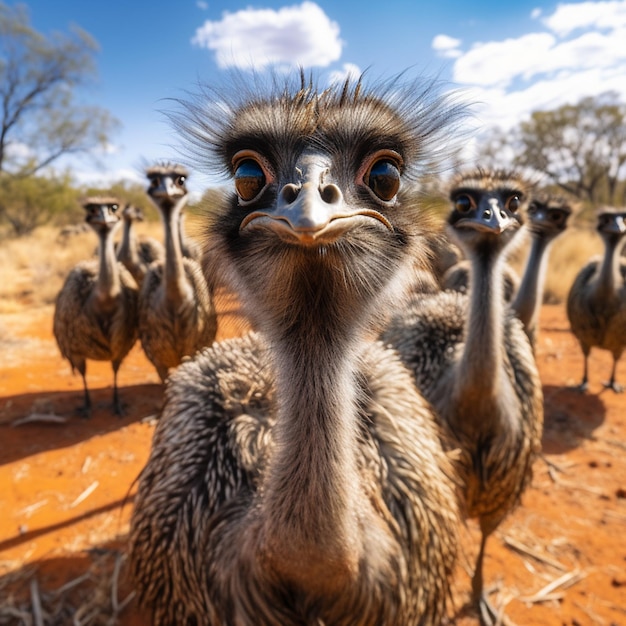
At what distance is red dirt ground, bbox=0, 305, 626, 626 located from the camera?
318cm

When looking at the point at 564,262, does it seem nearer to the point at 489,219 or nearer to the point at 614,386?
the point at 614,386

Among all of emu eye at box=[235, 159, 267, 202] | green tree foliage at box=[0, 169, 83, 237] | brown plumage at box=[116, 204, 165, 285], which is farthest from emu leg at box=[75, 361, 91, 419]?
green tree foliage at box=[0, 169, 83, 237]

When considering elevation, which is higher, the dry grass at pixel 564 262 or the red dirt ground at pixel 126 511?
the dry grass at pixel 564 262

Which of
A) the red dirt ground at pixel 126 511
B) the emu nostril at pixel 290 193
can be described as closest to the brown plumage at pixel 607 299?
the red dirt ground at pixel 126 511

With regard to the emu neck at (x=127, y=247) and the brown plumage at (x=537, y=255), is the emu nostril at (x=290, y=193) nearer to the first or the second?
the brown plumage at (x=537, y=255)

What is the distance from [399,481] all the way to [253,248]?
1080 mm

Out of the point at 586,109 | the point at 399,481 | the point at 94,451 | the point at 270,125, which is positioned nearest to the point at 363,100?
the point at 270,125

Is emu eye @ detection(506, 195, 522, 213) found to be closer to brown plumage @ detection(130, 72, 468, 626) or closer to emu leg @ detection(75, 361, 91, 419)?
brown plumage @ detection(130, 72, 468, 626)

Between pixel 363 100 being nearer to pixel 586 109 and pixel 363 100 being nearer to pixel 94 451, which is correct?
pixel 94 451

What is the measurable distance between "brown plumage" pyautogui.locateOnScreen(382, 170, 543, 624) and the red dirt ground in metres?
0.63

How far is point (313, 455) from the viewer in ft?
4.09

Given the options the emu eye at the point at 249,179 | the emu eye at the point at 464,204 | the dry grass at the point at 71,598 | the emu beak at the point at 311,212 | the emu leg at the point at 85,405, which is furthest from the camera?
the emu leg at the point at 85,405

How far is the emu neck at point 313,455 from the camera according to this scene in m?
1.24

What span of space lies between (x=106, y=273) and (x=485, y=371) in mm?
4529
